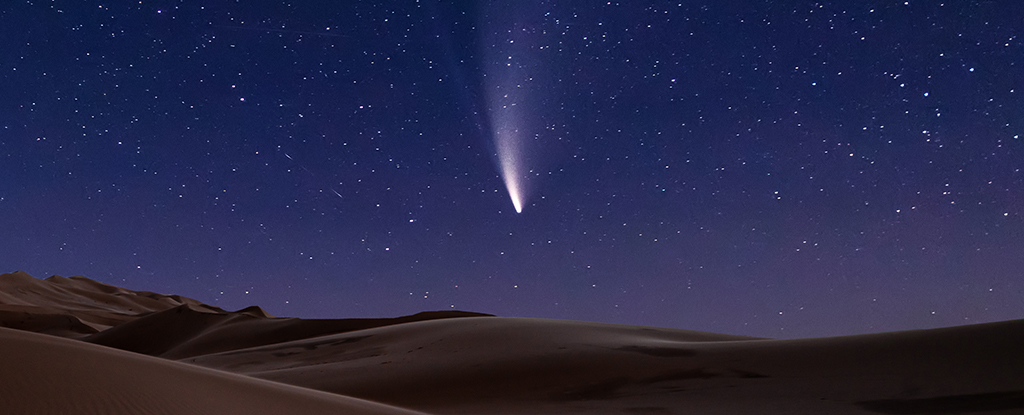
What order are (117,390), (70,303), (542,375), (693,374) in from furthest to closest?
(70,303) < (542,375) < (693,374) < (117,390)

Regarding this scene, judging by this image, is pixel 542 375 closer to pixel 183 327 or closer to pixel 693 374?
pixel 693 374

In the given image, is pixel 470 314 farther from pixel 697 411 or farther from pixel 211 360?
pixel 697 411

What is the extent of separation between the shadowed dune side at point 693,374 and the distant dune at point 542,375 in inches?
1.1

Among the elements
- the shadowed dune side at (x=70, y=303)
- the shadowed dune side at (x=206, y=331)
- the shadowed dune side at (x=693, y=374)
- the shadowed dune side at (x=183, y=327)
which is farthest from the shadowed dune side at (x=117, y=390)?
the shadowed dune side at (x=70, y=303)

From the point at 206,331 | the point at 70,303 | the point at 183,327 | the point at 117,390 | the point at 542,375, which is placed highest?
the point at 70,303

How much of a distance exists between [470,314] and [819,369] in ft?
74.5

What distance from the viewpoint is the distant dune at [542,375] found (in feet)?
12.1

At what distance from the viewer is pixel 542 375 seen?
32.1ft

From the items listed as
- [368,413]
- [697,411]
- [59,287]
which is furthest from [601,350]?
[59,287]

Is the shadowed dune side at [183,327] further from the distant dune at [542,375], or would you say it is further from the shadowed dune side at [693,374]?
the shadowed dune side at [693,374]

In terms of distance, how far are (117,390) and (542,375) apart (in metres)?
7.30

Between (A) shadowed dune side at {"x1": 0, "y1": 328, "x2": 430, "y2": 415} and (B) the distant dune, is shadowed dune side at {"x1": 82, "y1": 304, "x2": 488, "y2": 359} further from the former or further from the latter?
(A) shadowed dune side at {"x1": 0, "y1": 328, "x2": 430, "y2": 415}

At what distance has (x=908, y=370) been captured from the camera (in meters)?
7.89

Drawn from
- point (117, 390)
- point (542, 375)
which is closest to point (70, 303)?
point (542, 375)
